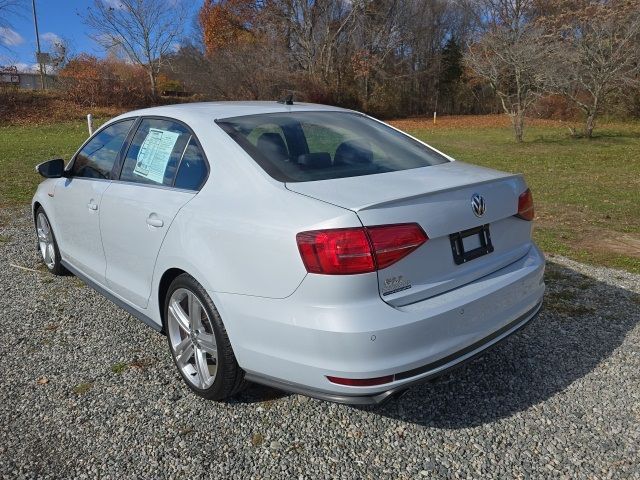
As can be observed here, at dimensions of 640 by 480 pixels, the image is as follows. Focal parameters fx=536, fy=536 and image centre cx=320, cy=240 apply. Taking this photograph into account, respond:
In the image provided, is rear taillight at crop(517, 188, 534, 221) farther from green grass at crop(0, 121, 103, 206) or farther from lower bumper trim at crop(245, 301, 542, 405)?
green grass at crop(0, 121, 103, 206)

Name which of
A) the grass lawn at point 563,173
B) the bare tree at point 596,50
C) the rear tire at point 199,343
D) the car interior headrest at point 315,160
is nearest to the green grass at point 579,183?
the grass lawn at point 563,173

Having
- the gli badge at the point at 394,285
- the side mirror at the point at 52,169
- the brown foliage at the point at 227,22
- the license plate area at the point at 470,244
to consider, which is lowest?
the gli badge at the point at 394,285

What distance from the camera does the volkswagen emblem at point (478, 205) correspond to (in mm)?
2600

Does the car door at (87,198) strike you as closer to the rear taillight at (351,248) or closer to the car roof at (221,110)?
the car roof at (221,110)

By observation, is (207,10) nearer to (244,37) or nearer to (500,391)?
(244,37)

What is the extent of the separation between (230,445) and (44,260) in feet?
12.1

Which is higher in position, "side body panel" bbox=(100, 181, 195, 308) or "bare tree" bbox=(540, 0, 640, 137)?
"bare tree" bbox=(540, 0, 640, 137)

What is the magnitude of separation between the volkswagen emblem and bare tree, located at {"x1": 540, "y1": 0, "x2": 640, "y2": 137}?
1957cm

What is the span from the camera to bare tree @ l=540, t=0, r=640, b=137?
18812mm

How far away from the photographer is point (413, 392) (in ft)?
10.1

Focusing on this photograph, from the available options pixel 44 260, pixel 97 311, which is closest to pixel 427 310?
pixel 97 311

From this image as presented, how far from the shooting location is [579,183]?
1118 centimetres

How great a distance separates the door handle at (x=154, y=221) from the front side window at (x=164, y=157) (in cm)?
21

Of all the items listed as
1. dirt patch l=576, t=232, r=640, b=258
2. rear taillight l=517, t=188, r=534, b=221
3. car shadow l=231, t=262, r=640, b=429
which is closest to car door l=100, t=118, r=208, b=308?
car shadow l=231, t=262, r=640, b=429
